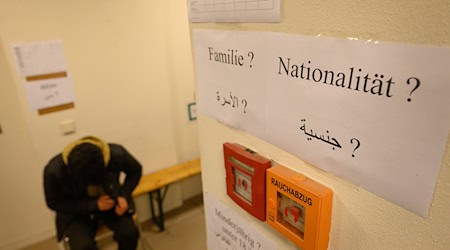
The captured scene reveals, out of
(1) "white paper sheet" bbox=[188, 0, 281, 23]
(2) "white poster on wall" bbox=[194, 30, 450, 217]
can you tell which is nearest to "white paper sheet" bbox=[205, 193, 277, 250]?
(2) "white poster on wall" bbox=[194, 30, 450, 217]

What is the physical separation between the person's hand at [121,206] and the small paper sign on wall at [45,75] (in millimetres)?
779

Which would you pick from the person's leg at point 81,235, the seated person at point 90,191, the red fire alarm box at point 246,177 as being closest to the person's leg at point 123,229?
the seated person at point 90,191

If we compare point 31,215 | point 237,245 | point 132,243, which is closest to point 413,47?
point 237,245

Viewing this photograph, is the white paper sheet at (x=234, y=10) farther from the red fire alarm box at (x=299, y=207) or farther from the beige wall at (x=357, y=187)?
the red fire alarm box at (x=299, y=207)

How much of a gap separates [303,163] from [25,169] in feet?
7.42

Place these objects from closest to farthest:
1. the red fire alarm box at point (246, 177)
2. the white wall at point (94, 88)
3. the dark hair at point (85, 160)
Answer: the red fire alarm box at point (246, 177) < the dark hair at point (85, 160) < the white wall at point (94, 88)

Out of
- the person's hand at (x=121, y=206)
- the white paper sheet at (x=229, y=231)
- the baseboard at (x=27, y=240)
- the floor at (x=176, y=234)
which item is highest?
the white paper sheet at (x=229, y=231)

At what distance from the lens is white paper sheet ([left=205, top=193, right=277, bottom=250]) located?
28.3 inches

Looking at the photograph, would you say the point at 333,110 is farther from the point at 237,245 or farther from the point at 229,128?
the point at 237,245

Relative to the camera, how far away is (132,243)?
1876mm

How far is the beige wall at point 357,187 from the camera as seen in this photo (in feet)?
1.11

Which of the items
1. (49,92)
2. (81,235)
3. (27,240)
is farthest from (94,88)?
(27,240)

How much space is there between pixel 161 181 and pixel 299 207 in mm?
1964

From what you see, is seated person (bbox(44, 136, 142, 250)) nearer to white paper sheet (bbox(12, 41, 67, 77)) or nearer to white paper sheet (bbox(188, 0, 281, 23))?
white paper sheet (bbox(12, 41, 67, 77))
